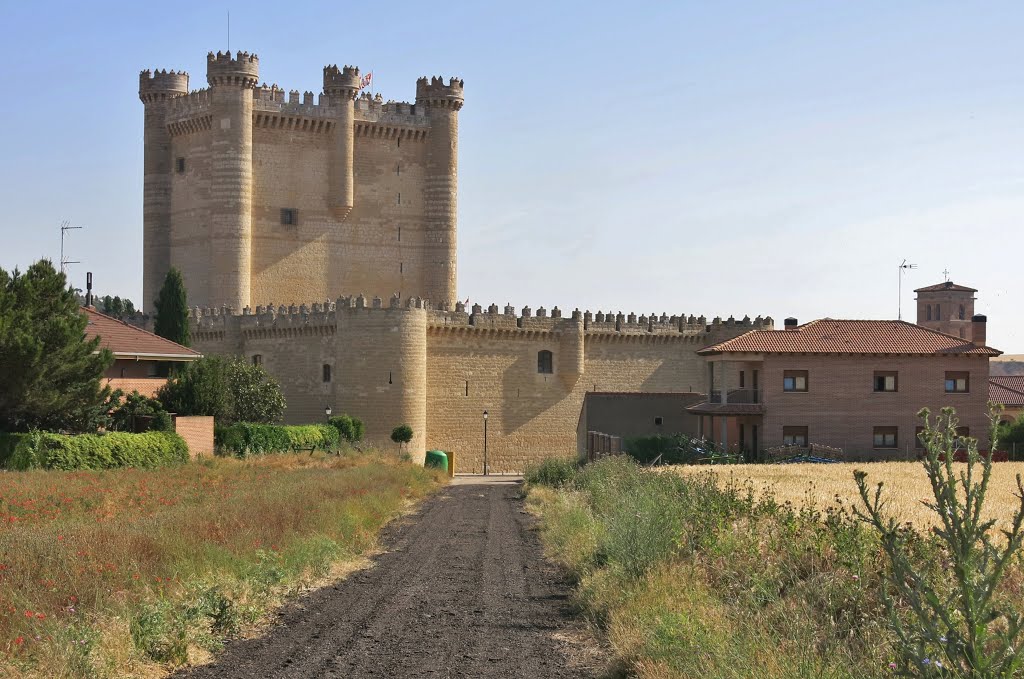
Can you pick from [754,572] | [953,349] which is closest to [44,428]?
[754,572]

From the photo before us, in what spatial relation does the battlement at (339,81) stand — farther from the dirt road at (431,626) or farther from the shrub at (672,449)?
the dirt road at (431,626)

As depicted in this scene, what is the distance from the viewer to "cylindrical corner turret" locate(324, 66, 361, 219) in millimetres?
52469

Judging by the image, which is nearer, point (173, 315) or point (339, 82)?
point (173, 315)

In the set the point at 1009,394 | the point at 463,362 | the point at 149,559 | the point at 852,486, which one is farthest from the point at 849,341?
the point at 149,559

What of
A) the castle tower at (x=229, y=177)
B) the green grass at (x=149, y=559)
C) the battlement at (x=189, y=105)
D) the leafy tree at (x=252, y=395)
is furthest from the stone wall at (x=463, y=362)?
the green grass at (x=149, y=559)

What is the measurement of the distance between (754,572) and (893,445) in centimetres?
3002

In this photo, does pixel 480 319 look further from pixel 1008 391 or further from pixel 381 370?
pixel 1008 391

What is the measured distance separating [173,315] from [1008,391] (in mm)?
40311

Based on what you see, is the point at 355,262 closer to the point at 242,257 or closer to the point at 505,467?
the point at 242,257

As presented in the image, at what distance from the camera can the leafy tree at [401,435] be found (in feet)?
140

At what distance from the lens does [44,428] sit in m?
28.5

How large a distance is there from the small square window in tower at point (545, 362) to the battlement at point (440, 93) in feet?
42.2

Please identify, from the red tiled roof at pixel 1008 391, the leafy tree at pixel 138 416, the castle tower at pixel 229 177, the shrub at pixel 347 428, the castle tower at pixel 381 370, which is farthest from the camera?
the red tiled roof at pixel 1008 391

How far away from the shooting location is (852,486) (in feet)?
77.0
